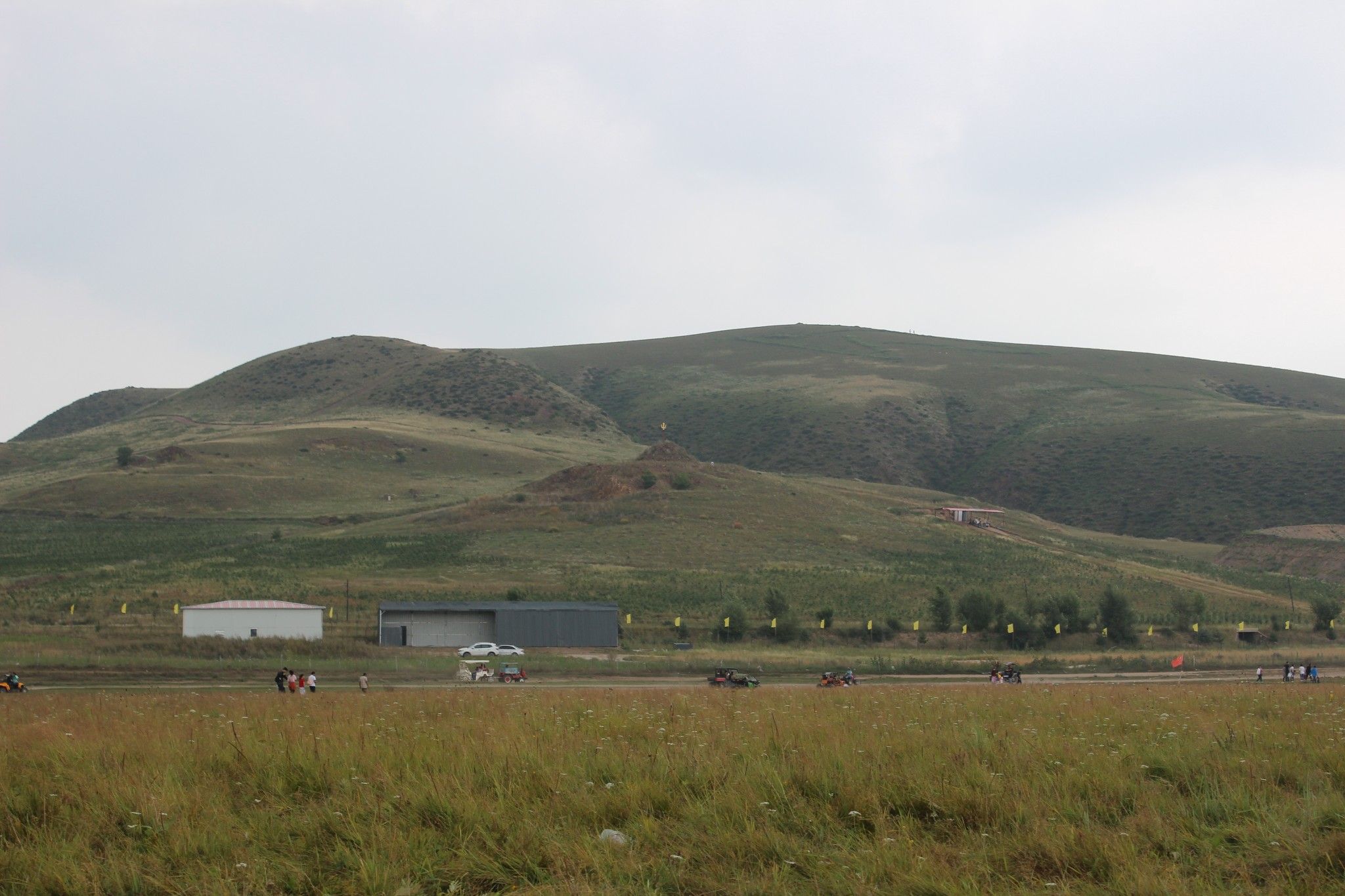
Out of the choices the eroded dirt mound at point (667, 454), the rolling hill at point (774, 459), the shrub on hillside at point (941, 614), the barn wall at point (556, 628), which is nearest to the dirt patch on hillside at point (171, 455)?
the rolling hill at point (774, 459)

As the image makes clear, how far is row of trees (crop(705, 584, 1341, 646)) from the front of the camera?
188 feet

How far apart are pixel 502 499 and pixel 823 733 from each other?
94.6 metres

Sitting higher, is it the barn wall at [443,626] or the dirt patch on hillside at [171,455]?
the dirt patch on hillside at [171,455]

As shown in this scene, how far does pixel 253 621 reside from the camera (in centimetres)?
4931

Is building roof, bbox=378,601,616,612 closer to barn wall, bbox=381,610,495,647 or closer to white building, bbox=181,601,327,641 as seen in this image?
barn wall, bbox=381,610,495,647

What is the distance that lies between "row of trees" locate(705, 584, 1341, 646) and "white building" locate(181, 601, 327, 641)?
57.8ft

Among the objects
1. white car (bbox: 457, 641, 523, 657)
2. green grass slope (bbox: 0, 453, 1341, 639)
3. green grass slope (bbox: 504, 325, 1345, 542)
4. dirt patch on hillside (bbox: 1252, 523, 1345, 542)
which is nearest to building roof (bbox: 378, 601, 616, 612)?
white car (bbox: 457, 641, 523, 657)

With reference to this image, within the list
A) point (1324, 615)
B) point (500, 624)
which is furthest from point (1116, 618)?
point (500, 624)

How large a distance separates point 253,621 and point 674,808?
4357cm

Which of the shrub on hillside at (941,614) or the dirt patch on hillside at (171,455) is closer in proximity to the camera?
the shrub on hillside at (941,614)

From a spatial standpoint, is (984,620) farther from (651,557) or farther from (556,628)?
(651,557)

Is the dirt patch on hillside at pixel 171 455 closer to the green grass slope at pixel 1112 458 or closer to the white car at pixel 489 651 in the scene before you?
the green grass slope at pixel 1112 458

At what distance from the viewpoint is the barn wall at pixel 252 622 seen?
49.0 m

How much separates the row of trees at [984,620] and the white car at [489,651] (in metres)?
9.27
